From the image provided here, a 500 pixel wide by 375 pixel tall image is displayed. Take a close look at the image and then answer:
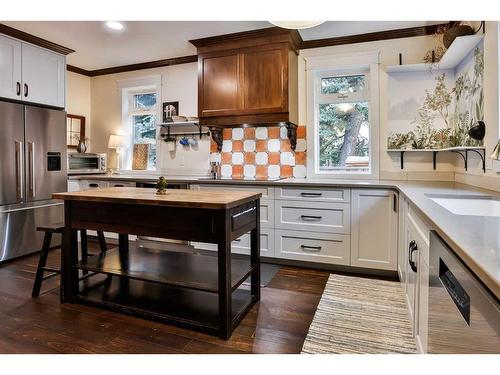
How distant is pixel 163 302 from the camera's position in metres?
2.39

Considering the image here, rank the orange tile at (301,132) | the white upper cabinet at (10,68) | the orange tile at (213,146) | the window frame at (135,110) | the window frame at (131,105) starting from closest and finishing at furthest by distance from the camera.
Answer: the white upper cabinet at (10,68), the orange tile at (301,132), the orange tile at (213,146), the window frame at (131,105), the window frame at (135,110)

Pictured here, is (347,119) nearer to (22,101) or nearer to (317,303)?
(317,303)

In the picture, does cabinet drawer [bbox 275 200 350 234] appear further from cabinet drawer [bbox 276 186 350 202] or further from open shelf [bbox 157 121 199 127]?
open shelf [bbox 157 121 199 127]

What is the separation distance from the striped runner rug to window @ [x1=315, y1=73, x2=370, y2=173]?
144 centimetres

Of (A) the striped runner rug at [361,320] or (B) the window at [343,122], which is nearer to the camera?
(A) the striped runner rug at [361,320]

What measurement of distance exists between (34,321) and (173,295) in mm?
921

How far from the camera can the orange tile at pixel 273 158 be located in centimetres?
393

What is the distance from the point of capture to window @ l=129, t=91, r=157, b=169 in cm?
478

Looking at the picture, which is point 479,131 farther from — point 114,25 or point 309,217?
point 114,25

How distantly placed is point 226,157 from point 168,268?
6.77ft

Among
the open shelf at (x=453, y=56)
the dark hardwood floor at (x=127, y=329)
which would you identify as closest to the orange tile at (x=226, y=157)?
the dark hardwood floor at (x=127, y=329)

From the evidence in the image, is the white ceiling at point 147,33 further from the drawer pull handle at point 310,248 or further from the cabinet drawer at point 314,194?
the drawer pull handle at point 310,248

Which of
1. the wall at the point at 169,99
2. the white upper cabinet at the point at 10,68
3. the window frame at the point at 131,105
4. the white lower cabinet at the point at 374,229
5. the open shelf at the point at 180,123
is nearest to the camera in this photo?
the white lower cabinet at the point at 374,229
